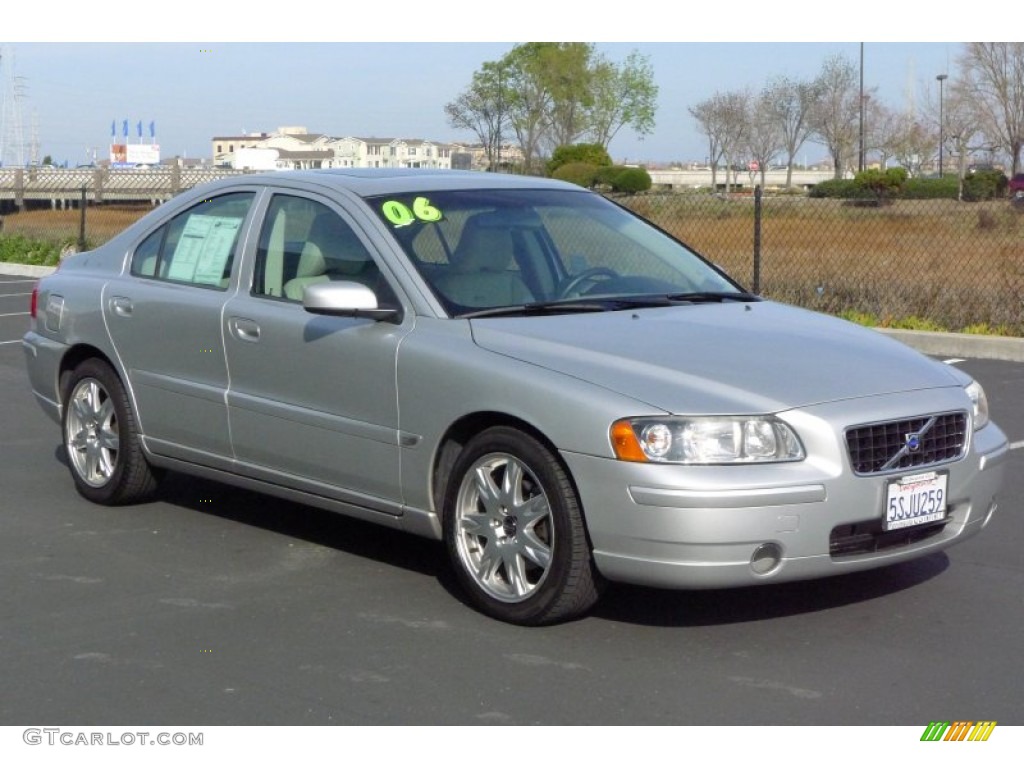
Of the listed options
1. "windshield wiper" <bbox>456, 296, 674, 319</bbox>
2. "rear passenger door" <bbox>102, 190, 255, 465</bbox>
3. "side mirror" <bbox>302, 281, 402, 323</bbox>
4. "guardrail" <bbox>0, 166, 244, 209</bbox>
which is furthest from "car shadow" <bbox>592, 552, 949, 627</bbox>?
"guardrail" <bbox>0, 166, 244, 209</bbox>

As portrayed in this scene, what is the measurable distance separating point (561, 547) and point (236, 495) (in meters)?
2.90

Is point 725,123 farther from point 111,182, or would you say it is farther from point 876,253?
point 876,253

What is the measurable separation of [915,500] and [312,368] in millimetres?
2352

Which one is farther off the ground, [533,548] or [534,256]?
[534,256]

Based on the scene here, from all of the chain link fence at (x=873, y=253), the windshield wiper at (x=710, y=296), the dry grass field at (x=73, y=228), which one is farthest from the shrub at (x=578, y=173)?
the windshield wiper at (x=710, y=296)

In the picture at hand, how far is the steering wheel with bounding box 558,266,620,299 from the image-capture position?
6027 mm

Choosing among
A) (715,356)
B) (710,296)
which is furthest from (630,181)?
(715,356)

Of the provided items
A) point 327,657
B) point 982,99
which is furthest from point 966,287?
point 982,99

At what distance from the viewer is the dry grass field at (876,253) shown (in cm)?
1462

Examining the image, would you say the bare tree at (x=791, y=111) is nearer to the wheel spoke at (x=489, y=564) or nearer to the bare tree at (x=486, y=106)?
the bare tree at (x=486, y=106)

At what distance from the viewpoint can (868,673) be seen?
15.6 feet

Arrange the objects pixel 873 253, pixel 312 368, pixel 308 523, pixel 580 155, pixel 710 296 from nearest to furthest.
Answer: pixel 312 368
pixel 710 296
pixel 308 523
pixel 873 253
pixel 580 155

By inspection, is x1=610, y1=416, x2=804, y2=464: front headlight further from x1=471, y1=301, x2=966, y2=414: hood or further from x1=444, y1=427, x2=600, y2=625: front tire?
x1=444, y1=427, x2=600, y2=625: front tire

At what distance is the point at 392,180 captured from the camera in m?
6.41
